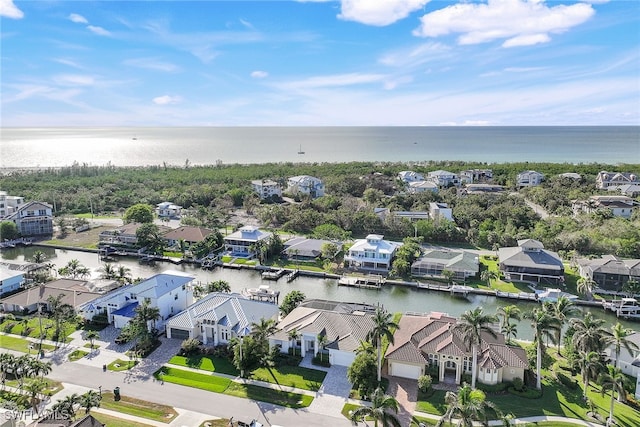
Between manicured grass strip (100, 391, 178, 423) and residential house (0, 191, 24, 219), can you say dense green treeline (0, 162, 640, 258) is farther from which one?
manicured grass strip (100, 391, 178, 423)

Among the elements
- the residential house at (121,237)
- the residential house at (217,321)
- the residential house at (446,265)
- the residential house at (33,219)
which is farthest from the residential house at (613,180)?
the residential house at (33,219)

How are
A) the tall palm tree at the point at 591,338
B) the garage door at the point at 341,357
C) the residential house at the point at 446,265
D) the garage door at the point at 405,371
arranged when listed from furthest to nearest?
1. the residential house at the point at 446,265
2. the garage door at the point at 341,357
3. the garage door at the point at 405,371
4. the tall palm tree at the point at 591,338

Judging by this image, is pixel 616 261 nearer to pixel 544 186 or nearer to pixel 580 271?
pixel 580 271

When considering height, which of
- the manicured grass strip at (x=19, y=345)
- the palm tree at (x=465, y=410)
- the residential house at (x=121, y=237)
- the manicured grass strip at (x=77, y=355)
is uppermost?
the residential house at (x=121, y=237)

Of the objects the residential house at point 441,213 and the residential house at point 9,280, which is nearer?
the residential house at point 9,280

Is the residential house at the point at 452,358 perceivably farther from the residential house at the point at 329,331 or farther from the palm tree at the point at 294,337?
the palm tree at the point at 294,337

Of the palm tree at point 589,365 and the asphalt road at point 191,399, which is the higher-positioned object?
the palm tree at point 589,365

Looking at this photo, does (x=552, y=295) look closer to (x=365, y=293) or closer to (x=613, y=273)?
(x=613, y=273)

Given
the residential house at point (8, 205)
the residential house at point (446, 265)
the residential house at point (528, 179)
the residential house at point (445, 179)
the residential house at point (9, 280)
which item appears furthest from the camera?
the residential house at point (445, 179)

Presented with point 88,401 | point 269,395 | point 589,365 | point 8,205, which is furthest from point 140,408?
point 8,205
